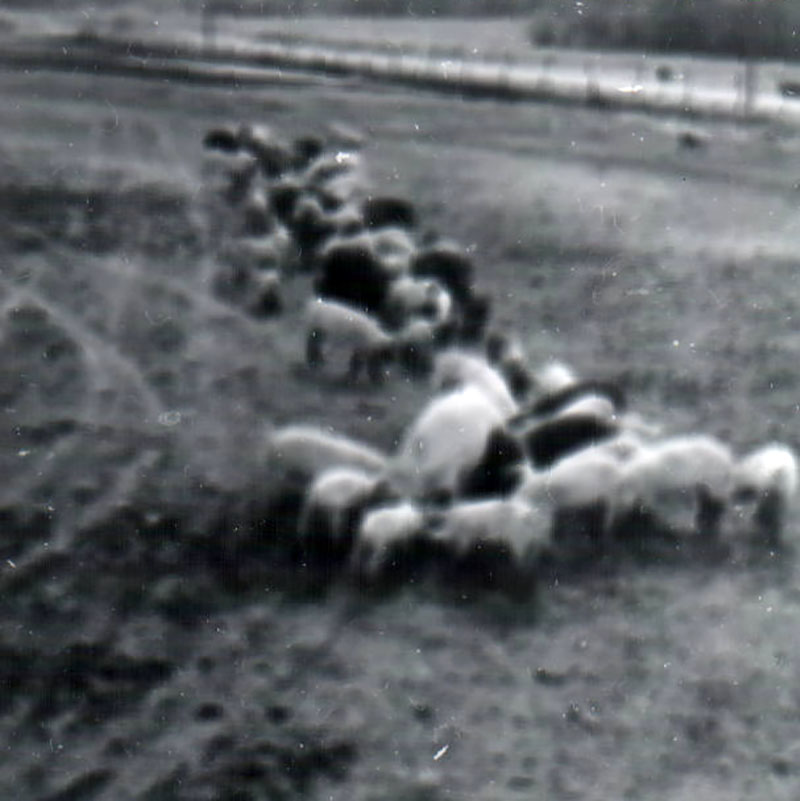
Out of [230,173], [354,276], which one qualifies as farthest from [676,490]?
[230,173]

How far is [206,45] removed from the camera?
3982mm

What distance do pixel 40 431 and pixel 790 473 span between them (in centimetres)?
220

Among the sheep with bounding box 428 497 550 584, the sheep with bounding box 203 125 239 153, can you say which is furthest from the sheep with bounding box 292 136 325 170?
the sheep with bounding box 428 497 550 584

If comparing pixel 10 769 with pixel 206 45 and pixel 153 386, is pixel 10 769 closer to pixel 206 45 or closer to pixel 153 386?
pixel 153 386

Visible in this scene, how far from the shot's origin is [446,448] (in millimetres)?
2846

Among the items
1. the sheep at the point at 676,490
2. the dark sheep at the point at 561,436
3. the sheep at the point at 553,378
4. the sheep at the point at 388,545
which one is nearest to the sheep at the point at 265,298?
the sheep at the point at 553,378

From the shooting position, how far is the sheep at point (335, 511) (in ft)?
8.86

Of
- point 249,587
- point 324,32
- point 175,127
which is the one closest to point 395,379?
point 249,587

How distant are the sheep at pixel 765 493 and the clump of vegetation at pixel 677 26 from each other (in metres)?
1.49

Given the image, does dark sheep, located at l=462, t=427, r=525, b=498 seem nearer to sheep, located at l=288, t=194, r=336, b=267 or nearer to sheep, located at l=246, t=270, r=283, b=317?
sheep, located at l=246, t=270, r=283, b=317

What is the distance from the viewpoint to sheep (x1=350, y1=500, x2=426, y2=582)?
2.62 meters

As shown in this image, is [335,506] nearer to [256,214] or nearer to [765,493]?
[765,493]

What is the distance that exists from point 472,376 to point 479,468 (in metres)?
0.59

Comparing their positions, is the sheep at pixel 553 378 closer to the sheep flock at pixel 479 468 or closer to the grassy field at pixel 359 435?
the sheep flock at pixel 479 468
